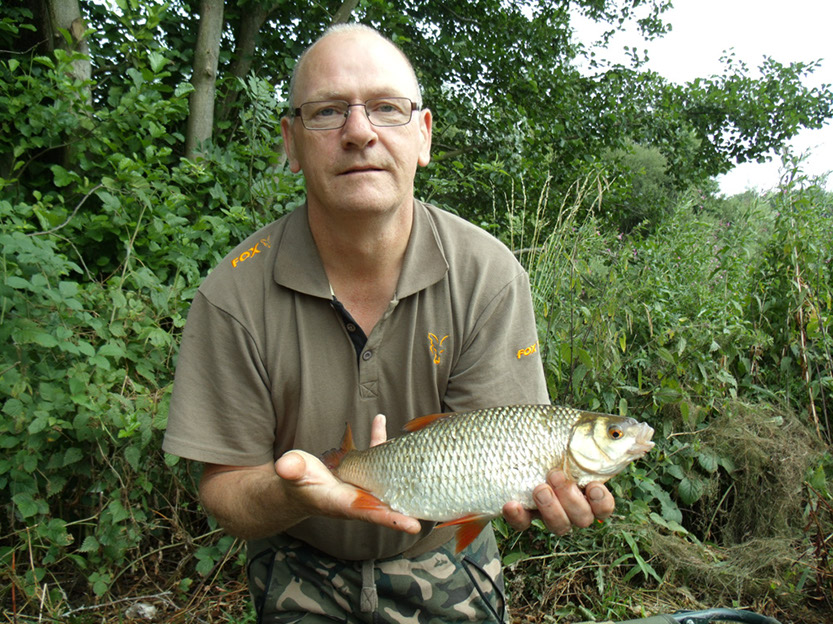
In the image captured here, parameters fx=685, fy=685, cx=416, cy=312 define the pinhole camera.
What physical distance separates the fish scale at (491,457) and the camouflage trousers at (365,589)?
41 centimetres

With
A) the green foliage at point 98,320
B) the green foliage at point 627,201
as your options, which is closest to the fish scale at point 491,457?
the green foliage at point 98,320

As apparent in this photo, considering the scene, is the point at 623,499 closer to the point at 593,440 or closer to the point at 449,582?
the point at 449,582

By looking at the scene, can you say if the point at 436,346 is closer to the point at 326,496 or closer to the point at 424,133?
the point at 326,496

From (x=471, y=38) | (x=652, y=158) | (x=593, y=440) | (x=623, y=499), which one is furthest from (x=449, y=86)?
(x=652, y=158)

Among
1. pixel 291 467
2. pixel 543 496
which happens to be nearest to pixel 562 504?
pixel 543 496

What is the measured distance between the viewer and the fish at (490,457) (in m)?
1.49

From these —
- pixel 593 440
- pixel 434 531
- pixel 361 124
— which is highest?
pixel 361 124

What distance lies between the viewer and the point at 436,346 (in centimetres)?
178

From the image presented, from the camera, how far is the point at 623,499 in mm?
2902

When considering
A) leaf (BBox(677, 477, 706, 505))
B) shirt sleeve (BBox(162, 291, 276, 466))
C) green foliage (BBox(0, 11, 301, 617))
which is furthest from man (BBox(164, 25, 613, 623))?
leaf (BBox(677, 477, 706, 505))

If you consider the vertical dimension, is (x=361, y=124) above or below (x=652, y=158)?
below

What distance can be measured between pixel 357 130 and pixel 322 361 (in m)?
0.60

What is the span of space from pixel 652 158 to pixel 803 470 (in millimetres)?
9925

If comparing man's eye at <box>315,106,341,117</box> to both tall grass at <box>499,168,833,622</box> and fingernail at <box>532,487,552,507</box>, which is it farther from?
tall grass at <box>499,168,833,622</box>
